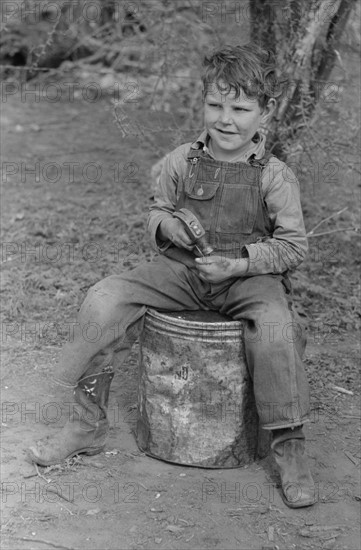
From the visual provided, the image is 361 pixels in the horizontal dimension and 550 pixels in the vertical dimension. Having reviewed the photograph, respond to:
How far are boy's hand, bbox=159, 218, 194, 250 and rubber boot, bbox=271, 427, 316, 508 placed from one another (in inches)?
30.1

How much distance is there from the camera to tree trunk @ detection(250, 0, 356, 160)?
15.6ft

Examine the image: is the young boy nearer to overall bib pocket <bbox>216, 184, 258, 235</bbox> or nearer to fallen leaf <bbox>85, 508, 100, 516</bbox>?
overall bib pocket <bbox>216, 184, 258, 235</bbox>

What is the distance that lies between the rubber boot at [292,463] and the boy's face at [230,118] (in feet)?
3.60

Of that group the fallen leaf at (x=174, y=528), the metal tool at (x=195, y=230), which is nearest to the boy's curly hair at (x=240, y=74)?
the metal tool at (x=195, y=230)

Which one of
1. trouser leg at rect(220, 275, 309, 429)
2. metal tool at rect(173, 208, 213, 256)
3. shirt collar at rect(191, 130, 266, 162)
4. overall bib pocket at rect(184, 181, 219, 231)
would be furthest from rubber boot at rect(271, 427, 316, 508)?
shirt collar at rect(191, 130, 266, 162)

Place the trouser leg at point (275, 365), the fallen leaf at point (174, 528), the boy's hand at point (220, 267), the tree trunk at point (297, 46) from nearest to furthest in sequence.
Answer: the fallen leaf at point (174, 528), the trouser leg at point (275, 365), the boy's hand at point (220, 267), the tree trunk at point (297, 46)

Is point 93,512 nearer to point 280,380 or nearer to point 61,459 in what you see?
point 61,459

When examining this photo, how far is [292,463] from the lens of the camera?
3.25 meters

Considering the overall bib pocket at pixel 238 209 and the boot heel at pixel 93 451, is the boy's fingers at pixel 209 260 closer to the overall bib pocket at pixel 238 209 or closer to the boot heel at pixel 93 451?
the overall bib pocket at pixel 238 209

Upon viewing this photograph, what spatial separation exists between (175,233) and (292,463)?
3.08 ft

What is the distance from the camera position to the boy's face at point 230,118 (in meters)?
3.37

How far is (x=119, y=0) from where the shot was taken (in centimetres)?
599

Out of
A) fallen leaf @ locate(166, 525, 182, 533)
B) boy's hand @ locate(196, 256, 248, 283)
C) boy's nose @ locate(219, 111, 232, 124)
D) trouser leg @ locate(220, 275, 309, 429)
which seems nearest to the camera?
fallen leaf @ locate(166, 525, 182, 533)

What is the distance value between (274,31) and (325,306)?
1542mm
